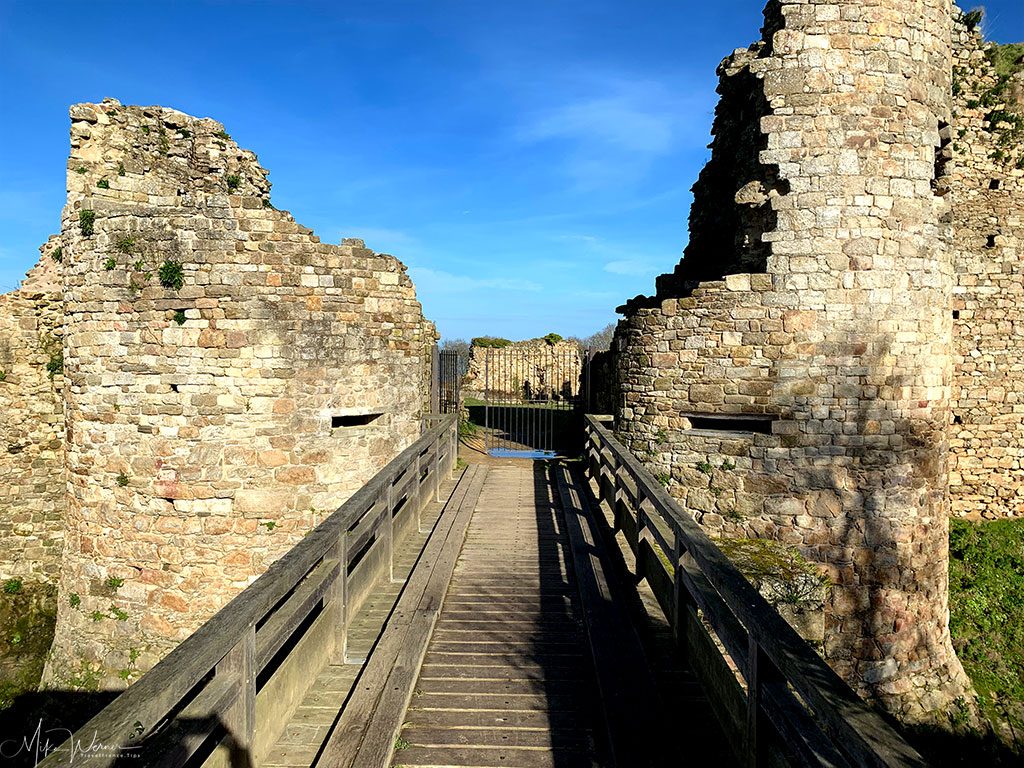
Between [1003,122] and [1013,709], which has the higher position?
[1003,122]

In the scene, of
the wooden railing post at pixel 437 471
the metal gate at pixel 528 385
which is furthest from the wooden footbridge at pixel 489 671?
the metal gate at pixel 528 385

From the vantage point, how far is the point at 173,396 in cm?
739

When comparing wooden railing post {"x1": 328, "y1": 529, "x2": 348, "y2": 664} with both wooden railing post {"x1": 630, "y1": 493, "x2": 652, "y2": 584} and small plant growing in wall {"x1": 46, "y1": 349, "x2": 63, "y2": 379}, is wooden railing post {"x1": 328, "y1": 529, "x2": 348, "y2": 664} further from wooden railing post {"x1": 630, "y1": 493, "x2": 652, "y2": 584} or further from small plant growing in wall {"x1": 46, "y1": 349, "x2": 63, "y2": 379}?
small plant growing in wall {"x1": 46, "y1": 349, "x2": 63, "y2": 379}

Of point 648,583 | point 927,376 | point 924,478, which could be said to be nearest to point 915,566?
point 924,478

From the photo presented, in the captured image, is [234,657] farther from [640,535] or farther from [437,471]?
[437,471]

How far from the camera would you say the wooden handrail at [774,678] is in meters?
2.09

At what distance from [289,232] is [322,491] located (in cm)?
330

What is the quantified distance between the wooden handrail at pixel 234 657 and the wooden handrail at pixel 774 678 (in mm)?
2326

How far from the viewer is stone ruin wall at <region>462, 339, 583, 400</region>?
2152 cm

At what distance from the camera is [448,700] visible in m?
3.91

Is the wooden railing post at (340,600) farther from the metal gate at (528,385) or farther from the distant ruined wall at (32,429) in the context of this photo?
the metal gate at (528,385)

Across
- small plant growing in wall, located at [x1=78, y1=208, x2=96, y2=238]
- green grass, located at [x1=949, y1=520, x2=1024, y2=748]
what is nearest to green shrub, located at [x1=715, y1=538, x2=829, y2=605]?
green grass, located at [x1=949, y1=520, x2=1024, y2=748]

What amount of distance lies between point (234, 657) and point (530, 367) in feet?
66.3

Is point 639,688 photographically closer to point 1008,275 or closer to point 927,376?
point 927,376
